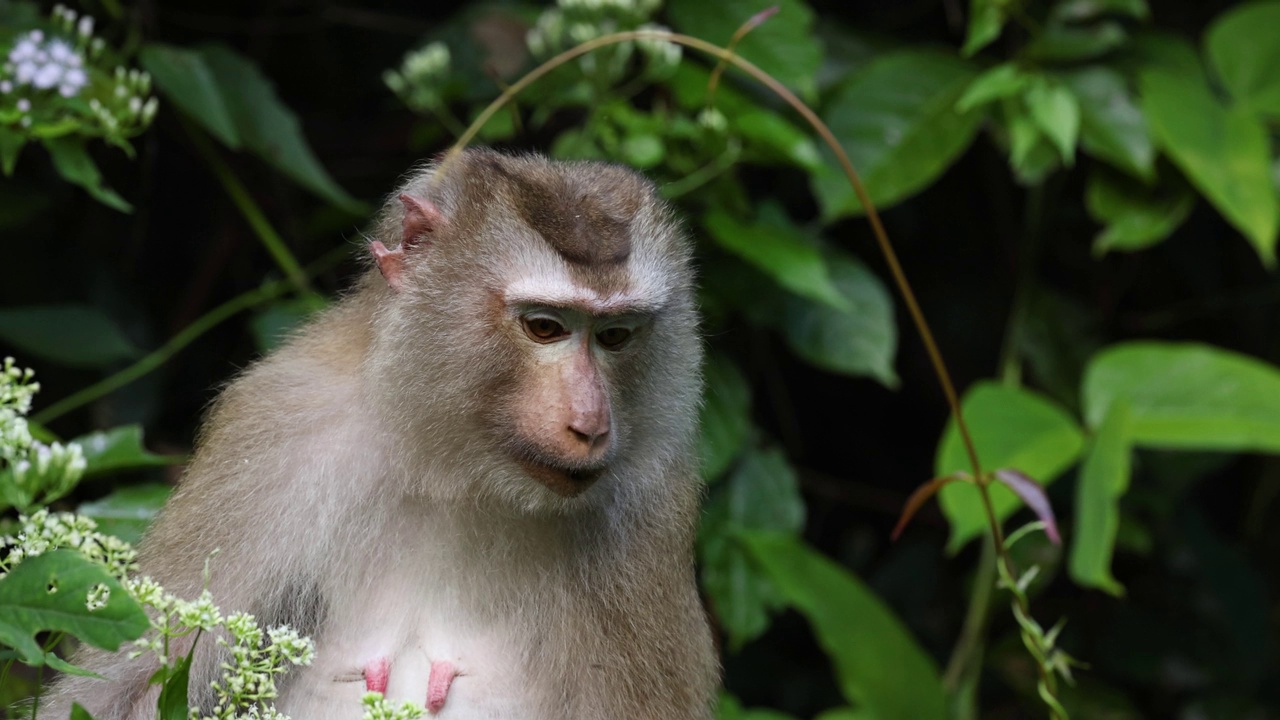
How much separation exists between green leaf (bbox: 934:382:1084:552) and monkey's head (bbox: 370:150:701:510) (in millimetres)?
1305

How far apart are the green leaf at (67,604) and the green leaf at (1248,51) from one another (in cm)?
374

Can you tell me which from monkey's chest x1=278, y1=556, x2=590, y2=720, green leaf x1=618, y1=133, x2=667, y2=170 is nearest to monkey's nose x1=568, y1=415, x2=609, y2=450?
monkey's chest x1=278, y1=556, x2=590, y2=720

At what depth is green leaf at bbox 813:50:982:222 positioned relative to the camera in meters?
3.99

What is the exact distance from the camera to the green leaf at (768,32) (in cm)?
385

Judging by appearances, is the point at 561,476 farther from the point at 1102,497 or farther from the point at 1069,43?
the point at 1069,43

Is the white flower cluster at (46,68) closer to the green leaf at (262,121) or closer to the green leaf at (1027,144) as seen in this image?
the green leaf at (262,121)

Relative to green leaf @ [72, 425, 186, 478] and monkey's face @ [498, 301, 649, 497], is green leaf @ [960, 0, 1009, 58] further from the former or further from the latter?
green leaf @ [72, 425, 186, 478]

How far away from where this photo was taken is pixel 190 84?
11.0ft

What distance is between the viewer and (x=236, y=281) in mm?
4508

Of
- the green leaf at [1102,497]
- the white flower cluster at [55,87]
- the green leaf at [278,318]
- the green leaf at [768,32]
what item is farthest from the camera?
the green leaf at [768,32]

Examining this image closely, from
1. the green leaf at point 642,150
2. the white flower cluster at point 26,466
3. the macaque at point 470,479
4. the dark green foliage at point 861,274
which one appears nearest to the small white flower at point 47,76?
the dark green foliage at point 861,274

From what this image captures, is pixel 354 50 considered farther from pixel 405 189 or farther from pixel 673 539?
pixel 673 539

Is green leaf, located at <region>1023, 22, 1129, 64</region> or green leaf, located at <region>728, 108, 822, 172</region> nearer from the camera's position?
green leaf, located at <region>728, 108, 822, 172</region>

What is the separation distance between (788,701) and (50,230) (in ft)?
9.80
